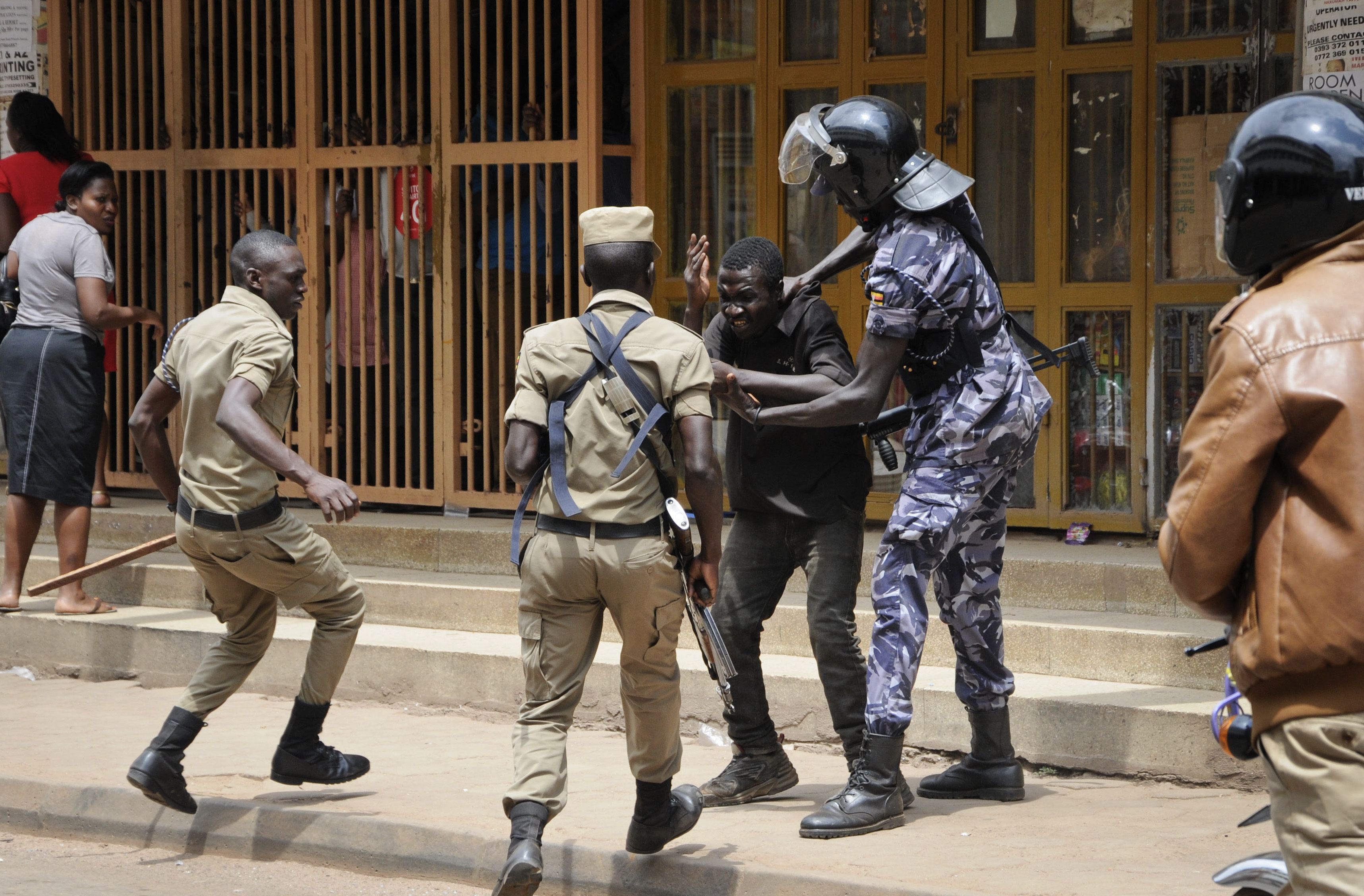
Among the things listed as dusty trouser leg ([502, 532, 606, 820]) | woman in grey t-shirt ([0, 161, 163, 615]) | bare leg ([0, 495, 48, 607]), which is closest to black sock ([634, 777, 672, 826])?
dusty trouser leg ([502, 532, 606, 820])

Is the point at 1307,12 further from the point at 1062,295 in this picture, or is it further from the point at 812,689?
the point at 812,689

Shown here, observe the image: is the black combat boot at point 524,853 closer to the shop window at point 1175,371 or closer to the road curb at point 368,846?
the road curb at point 368,846

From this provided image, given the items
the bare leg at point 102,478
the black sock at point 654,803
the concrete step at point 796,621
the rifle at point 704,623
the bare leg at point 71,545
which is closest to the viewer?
the rifle at point 704,623

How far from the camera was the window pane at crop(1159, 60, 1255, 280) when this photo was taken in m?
7.21

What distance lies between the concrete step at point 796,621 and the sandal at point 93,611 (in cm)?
18

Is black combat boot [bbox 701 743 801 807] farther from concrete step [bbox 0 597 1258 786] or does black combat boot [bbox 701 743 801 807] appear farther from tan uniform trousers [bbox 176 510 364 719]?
tan uniform trousers [bbox 176 510 364 719]

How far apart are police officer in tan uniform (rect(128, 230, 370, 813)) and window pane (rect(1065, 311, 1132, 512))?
3711mm

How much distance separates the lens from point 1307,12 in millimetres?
5945

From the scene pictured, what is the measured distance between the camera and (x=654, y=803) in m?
4.49

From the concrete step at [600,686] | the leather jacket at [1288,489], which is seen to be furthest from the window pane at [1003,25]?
the leather jacket at [1288,489]

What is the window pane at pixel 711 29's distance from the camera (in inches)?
322

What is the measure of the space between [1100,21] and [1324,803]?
564cm

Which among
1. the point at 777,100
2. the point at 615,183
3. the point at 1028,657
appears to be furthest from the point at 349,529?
the point at 1028,657

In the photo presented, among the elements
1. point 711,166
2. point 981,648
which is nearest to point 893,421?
point 981,648
